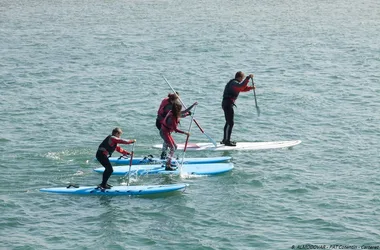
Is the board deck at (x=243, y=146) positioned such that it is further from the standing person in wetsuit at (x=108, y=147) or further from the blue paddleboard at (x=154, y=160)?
the standing person in wetsuit at (x=108, y=147)

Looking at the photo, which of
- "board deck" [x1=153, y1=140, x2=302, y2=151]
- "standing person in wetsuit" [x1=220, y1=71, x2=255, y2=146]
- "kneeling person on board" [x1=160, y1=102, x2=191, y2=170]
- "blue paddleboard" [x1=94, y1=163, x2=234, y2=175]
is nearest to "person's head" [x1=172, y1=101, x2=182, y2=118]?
"kneeling person on board" [x1=160, y1=102, x2=191, y2=170]

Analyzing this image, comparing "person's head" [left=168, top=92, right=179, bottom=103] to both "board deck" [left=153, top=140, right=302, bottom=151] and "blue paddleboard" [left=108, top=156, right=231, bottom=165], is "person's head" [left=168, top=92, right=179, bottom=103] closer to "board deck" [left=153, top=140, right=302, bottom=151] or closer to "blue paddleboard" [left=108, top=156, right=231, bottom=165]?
"blue paddleboard" [left=108, top=156, right=231, bottom=165]

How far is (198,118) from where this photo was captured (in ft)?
97.2

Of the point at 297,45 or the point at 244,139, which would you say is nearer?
the point at 244,139

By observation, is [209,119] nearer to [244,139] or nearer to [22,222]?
[244,139]

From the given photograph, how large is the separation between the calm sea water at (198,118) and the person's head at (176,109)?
6.31ft

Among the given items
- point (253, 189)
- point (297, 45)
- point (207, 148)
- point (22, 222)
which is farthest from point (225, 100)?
point (297, 45)

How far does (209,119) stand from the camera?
96.7 feet

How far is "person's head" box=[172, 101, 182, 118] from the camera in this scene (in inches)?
869

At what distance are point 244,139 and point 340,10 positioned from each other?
109ft

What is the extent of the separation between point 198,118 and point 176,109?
7504 millimetres

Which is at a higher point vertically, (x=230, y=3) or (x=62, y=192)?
(x=230, y=3)

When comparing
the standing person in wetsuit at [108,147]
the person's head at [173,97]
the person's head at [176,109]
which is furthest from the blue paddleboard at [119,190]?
the person's head at [173,97]

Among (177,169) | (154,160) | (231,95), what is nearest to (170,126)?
(177,169)
